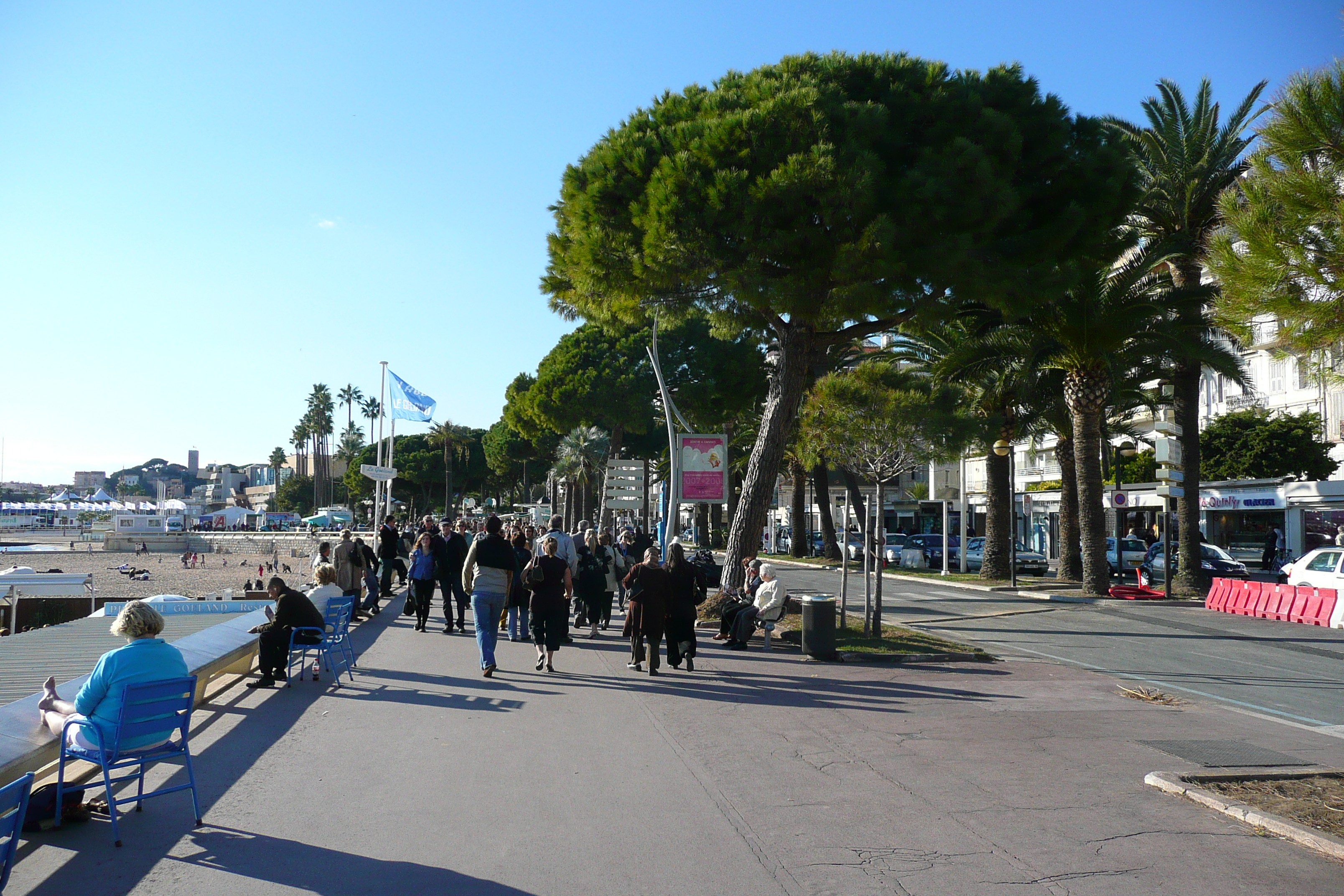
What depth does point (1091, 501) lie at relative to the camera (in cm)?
2428

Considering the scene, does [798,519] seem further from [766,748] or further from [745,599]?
[766,748]

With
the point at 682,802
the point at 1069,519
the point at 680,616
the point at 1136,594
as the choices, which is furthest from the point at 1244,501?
the point at 682,802

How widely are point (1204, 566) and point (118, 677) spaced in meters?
29.0

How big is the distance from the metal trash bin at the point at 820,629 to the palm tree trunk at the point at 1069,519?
717 inches

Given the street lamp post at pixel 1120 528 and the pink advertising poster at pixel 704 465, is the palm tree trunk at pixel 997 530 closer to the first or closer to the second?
the street lamp post at pixel 1120 528

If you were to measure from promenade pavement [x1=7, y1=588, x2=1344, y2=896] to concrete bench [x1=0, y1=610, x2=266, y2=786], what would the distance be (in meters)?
0.41

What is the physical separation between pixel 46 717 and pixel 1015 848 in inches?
218

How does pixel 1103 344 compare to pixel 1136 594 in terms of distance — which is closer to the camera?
pixel 1103 344

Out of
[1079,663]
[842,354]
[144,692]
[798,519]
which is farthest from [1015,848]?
[798,519]

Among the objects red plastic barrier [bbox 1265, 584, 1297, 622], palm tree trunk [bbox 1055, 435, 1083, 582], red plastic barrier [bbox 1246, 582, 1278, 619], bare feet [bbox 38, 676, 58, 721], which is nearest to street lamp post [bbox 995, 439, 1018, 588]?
palm tree trunk [bbox 1055, 435, 1083, 582]

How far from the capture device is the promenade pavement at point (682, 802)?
468 cm

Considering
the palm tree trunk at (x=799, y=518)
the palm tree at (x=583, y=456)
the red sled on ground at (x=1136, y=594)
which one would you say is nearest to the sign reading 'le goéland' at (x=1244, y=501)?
the red sled on ground at (x=1136, y=594)

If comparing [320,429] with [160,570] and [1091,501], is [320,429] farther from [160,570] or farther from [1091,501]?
[1091,501]

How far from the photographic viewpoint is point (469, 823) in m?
5.48
